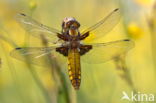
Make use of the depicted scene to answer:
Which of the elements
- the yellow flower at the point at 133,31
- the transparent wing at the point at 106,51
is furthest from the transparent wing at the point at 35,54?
the yellow flower at the point at 133,31

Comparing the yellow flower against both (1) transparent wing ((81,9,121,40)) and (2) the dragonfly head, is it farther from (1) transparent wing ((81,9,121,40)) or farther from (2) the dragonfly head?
(2) the dragonfly head

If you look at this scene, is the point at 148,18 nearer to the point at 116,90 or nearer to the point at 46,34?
the point at 46,34

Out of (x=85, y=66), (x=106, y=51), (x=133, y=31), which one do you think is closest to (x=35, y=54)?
(x=106, y=51)

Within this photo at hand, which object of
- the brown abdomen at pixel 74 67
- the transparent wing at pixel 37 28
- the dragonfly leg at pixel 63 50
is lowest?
the brown abdomen at pixel 74 67

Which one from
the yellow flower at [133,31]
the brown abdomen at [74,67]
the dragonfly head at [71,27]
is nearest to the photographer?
the brown abdomen at [74,67]

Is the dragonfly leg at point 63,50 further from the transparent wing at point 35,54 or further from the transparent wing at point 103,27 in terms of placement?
the transparent wing at point 103,27

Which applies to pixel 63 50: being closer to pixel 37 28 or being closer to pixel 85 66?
pixel 37 28

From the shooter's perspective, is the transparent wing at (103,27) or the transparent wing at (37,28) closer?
the transparent wing at (37,28)
